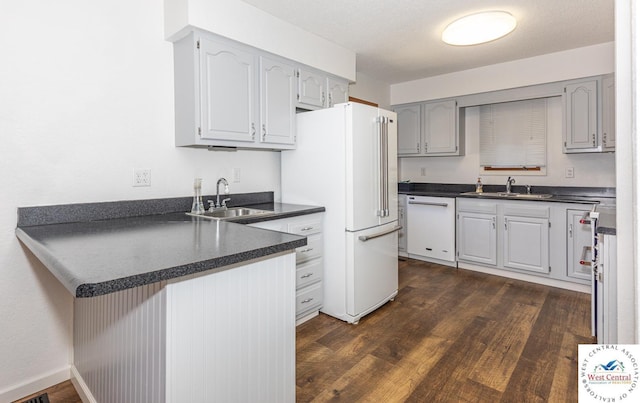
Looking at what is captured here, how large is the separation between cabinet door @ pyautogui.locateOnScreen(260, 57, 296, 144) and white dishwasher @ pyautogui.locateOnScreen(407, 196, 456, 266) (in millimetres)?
2127

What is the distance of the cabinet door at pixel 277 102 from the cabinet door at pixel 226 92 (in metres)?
0.10

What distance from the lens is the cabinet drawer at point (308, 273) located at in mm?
2674

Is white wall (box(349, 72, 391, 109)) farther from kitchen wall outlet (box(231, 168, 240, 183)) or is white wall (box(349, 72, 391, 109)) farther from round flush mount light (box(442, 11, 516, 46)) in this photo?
kitchen wall outlet (box(231, 168, 240, 183))

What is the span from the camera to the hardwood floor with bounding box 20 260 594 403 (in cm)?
185

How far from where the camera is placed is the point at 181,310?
44.8 inches

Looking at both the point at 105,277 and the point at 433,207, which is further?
the point at 433,207

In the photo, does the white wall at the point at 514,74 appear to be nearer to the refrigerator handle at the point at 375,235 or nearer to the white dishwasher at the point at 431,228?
the white dishwasher at the point at 431,228

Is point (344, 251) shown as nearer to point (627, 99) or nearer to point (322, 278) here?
point (322, 278)

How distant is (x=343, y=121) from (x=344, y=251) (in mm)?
1028

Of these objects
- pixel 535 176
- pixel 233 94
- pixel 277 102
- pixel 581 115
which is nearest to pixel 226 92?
pixel 233 94

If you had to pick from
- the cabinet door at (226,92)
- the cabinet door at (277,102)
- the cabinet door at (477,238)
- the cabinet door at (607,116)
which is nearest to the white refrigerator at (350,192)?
the cabinet door at (277,102)

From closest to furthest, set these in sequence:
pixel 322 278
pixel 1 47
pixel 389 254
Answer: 1. pixel 1 47
2. pixel 322 278
3. pixel 389 254

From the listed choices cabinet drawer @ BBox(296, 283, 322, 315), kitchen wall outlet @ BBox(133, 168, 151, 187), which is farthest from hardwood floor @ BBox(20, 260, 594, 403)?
kitchen wall outlet @ BBox(133, 168, 151, 187)

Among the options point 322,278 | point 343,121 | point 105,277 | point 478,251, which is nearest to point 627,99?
point 105,277
